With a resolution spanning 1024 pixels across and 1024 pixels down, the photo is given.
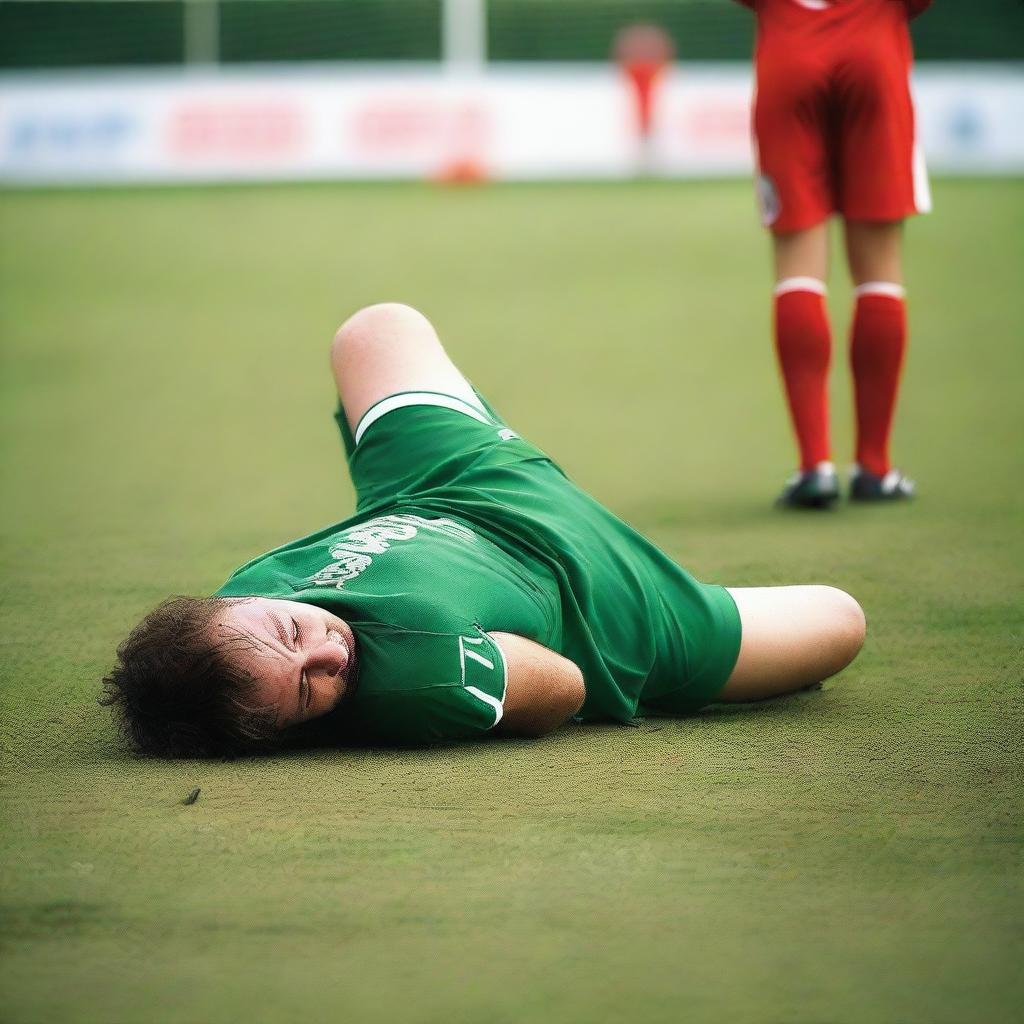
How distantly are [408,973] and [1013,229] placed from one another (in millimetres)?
9685

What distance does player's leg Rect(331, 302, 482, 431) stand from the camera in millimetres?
2783

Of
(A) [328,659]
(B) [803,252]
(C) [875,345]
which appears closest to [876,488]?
(C) [875,345]

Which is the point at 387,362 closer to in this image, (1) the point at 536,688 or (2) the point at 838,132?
(1) the point at 536,688

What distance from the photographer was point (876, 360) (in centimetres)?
427

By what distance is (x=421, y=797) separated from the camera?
208cm

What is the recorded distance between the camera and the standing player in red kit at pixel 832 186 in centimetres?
414

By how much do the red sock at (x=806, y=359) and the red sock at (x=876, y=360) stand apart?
11cm

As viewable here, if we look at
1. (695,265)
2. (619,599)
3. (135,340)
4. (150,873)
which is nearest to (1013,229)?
(695,265)

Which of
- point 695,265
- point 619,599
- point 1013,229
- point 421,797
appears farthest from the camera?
point 1013,229

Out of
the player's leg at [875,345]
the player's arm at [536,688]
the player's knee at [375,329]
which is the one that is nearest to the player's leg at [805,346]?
the player's leg at [875,345]

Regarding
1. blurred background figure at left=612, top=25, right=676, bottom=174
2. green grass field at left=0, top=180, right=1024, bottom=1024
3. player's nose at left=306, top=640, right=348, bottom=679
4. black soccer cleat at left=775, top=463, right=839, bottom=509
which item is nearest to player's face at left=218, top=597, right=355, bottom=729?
player's nose at left=306, top=640, right=348, bottom=679

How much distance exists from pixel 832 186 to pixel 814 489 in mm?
783

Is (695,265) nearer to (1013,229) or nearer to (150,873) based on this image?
(1013,229)

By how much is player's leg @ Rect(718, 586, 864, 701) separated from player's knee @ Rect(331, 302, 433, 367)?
0.74m
